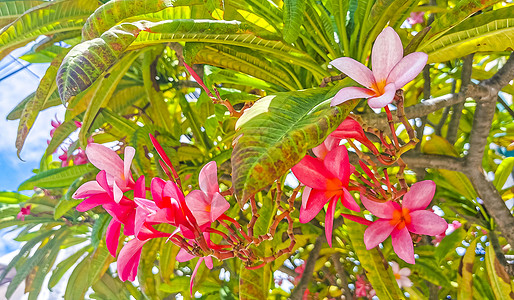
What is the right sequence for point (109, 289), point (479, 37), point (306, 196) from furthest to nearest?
point (109, 289) < point (479, 37) < point (306, 196)

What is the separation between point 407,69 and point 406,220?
13cm

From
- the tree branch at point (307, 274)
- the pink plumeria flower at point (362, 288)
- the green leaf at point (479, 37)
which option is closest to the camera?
the green leaf at point (479, 37)

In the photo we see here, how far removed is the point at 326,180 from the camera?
38 cm

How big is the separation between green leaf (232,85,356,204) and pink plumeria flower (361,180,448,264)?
0.10 metres

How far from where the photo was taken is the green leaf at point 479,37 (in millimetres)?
518

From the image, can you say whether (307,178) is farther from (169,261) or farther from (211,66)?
(169,261)

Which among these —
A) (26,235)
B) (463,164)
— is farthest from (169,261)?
(26,235)

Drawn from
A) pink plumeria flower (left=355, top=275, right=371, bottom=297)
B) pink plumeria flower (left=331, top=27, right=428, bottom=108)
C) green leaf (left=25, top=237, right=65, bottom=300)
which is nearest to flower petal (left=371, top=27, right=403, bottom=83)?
pink plumeria flower (left=331, top=27, right=428, bottom=108)

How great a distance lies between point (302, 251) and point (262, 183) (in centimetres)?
123

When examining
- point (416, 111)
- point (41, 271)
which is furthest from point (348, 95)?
point (41, 271)

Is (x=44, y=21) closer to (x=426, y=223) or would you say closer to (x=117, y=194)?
(x=117, y=194)

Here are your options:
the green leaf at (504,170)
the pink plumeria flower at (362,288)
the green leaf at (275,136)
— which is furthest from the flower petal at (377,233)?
the pink plumeria flower at (362,288)

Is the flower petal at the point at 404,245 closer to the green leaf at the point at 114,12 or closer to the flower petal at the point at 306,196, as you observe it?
the flower petal at the point at 306,196

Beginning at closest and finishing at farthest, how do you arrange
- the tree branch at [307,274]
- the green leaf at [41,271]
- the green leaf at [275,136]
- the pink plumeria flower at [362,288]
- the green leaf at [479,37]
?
the green leaf at [275,136] → the green leaf at [479,37] → the tree branch at [307,274] → the pink plumeria flower at [362,288] → the green leaf at [41,271]
